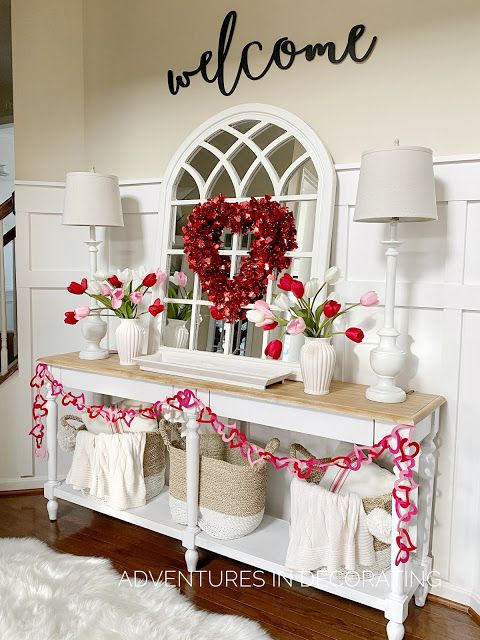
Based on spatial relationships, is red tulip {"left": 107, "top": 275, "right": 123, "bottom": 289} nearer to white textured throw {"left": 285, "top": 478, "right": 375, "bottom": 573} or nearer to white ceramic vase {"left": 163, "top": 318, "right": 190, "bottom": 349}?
white ceramic vase {"left": 163, "top": 318, "right": 190, "bottom": 349}

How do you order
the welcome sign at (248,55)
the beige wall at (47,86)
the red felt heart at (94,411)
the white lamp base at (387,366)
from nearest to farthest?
the white lamp base at (387,366) < the welcome sign at (248,55) < the red felt heart at (94,411) < the beige wall at (47,86)

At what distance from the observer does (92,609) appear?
6.35ft

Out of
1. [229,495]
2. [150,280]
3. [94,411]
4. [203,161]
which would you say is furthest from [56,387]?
[203,161]

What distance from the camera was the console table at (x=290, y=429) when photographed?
186 centimetres

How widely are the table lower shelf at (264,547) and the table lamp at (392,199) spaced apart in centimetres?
63

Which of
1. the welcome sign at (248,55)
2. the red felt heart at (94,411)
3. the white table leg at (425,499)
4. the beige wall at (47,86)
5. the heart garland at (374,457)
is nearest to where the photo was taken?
the heart garland at (374,457)

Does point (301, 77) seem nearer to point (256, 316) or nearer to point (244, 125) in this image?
point (244, 125)

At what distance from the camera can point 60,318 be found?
305cm

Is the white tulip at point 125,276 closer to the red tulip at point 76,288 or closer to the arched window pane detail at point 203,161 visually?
the red tulip at point 76,288

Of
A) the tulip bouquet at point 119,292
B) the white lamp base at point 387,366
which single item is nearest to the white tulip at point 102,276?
the tulip bouquet at point 119,292

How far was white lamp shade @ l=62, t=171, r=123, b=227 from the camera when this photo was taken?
2.57 meters

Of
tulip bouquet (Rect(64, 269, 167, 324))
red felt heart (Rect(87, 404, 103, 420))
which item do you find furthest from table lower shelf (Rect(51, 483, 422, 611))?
tulip bouquet (Rect(64, 269, 167, 324))

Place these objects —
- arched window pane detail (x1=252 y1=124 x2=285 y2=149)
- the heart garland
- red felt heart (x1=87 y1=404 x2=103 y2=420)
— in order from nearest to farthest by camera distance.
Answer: the heart garland < arched window pane detail (x1=252 y1=124 x2=285 y2=149) < red felt heart (x1=87 y1=404 x2=103 y2=420)

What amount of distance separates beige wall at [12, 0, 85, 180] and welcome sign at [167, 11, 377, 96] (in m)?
0.64
